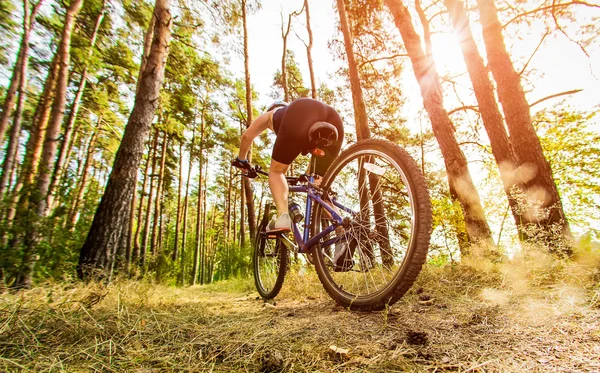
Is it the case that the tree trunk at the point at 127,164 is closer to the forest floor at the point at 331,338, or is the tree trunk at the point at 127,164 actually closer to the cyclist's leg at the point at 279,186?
the forest floor at the point at 331,338

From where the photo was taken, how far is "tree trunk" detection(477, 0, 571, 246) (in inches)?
155

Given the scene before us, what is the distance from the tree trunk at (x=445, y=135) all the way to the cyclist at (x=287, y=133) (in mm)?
3427

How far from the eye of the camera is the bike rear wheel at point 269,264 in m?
2.82

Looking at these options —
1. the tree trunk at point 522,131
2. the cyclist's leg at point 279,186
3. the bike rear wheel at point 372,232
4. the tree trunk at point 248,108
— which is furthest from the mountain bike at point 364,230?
the tree trunk at point 248,108

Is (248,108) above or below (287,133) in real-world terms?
above

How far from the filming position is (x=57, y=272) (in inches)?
113

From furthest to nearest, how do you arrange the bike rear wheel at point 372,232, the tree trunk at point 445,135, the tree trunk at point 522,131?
the tree trunk at point 445,135
the tree trunk at point 522,131
the bike rear wheel at point 372,232

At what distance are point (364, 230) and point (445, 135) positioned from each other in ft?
14.5

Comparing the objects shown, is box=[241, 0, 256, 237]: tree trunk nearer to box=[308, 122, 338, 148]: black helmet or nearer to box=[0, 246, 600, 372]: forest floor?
box=[308, 122, 338, 148]: black helmet

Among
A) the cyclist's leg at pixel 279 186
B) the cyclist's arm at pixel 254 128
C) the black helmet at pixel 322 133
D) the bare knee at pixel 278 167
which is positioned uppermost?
the cyclist's arm at pixel 254 128

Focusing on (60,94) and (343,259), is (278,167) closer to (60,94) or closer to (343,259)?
(343,259)

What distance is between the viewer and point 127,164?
3.78 meters

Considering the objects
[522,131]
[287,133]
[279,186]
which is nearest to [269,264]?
[279,186]

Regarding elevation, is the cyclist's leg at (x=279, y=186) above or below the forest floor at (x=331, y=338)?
above
